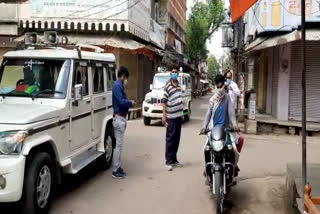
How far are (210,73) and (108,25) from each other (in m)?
115

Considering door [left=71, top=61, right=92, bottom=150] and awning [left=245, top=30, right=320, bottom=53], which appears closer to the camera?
door [left=71, top=61, right=92, bottom=150]

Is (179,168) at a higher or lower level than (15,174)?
lower

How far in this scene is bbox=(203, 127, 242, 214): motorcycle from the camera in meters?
5.74

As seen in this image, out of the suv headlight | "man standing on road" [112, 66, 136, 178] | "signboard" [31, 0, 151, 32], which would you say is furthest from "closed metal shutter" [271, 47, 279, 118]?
the suv headlight

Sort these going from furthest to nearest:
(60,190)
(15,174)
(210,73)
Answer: (210,73)
(60,190)
(15,174)

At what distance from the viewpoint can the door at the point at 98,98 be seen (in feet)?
25.8

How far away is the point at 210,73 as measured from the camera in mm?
132875

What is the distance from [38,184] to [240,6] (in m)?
3.40

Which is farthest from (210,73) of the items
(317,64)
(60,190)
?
(60,190)

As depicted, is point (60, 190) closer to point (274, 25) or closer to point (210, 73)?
point (274, 25)

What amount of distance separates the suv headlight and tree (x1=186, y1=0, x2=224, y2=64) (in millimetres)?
45206

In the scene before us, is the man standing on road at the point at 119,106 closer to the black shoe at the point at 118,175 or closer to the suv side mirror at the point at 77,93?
the black shoe at the point at 118,175

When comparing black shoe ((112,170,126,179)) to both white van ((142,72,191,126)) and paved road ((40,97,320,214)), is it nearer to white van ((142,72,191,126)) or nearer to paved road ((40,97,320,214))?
paved road ((40,97,320,214))

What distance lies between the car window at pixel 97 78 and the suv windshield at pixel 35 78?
4.03 feet
